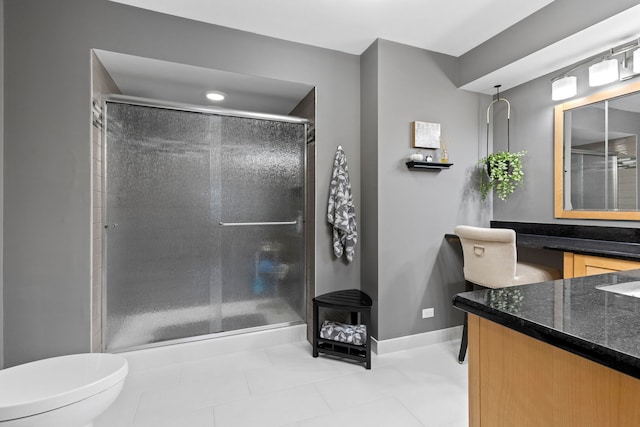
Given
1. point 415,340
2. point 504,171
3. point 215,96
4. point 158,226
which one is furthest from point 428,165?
point 158,226

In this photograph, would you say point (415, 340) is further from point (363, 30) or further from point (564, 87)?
point (363, 30)

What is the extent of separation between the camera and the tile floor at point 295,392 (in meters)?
1.61

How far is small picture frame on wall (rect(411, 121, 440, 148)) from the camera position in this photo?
242 cm

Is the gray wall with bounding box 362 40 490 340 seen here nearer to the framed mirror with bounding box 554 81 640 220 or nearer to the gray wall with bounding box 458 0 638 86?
the gray wall with bounding box 458 0 638 86

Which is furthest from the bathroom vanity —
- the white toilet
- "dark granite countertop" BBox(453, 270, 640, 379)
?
the white toilet

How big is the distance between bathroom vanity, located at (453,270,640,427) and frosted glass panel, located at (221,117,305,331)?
6.36ft

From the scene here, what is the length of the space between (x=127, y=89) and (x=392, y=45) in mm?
2220

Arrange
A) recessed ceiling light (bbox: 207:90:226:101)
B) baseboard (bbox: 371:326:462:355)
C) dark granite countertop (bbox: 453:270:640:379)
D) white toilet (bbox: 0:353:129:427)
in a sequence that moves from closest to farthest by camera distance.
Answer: dark granite countertop (bbox: 453:270:640:379) < white toilet (bbox: 0:353:129:427) < baseboard (bbox: 371:326:462:355) < recessed ceiling light (bbox: 207:90:226:101)

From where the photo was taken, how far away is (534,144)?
2.52 meters

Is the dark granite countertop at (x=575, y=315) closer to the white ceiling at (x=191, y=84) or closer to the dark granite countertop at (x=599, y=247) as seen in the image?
the dark granite countertop at (x=599, y=247)

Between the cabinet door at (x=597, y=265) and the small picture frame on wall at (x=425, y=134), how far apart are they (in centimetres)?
123

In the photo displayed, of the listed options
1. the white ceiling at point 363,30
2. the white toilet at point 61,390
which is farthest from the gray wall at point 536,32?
the white toilet at point 61,390

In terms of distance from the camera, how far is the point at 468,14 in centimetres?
205

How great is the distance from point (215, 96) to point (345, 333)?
2.33 m
